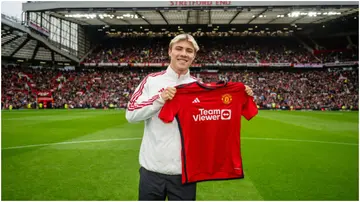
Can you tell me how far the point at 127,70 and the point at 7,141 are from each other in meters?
43.1

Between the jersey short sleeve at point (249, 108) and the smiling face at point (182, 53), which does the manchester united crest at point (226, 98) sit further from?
the smiling face at point (182, 53)

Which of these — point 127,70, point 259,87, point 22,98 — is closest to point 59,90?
point 22,98

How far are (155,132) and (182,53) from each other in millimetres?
900

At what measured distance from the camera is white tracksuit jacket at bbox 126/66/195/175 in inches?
104

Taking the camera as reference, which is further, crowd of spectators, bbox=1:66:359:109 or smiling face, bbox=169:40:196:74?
crowd of spectators, bbox=1:66:359:109

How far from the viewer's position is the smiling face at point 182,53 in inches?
108

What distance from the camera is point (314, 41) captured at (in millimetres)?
53781

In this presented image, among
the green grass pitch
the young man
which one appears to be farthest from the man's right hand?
the green grass pitch

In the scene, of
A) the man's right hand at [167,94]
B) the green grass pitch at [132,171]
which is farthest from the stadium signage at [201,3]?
the man's right hand at [167,94]

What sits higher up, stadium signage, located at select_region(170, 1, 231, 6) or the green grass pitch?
stadium signage, located at select_region(170, 1, 231, 6)

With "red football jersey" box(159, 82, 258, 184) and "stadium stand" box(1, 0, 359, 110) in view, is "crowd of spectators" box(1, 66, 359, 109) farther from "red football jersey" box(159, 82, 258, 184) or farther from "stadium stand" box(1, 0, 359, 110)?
"red football jersey" box(159, 82, 258, 184)

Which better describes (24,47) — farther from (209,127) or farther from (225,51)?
(209,127)

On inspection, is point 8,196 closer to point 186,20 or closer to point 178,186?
point 178,186

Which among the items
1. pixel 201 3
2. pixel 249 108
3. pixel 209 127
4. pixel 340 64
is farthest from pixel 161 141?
pixel 340 64
